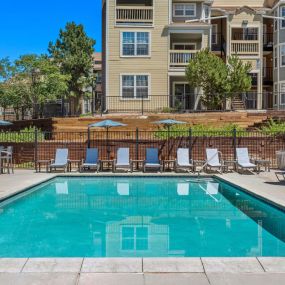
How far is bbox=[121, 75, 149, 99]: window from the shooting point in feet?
97.7

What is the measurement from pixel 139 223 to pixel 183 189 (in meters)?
5.36

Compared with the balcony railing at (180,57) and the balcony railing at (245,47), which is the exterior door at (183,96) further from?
the balcony railing at (245,47)

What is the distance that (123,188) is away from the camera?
14.9 m

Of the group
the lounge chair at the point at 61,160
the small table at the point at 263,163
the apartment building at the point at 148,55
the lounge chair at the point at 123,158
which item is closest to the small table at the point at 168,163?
the lounge chair at the point at 123,158

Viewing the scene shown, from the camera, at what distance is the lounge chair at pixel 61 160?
18.2 meters

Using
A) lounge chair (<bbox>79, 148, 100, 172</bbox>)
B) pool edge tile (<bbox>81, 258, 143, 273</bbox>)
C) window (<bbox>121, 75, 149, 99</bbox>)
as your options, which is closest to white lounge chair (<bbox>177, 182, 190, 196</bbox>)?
lounge chair (<bbox>79, 148, 100, 172</bbox>)

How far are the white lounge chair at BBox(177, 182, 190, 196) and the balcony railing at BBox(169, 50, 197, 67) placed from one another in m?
15.8

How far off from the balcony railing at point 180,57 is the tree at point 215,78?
10.3 ft

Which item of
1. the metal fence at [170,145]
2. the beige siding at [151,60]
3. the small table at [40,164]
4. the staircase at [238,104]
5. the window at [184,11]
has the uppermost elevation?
the window at [184,11]

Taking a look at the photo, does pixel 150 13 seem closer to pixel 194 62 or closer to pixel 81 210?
pixel 194 62

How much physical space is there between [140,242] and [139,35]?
24.1 m

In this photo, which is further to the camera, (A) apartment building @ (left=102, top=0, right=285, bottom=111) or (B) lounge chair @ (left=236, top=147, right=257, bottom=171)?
(A) apartment building @ (left=102, top=0, right=285, bottom=111)

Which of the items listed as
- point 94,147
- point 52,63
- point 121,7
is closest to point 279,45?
point 121,7

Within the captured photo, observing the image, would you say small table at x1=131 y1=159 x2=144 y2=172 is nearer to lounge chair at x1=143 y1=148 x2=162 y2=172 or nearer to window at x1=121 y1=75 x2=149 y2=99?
lounge chair at x1=143 y1=148 x2=162 y2=172
